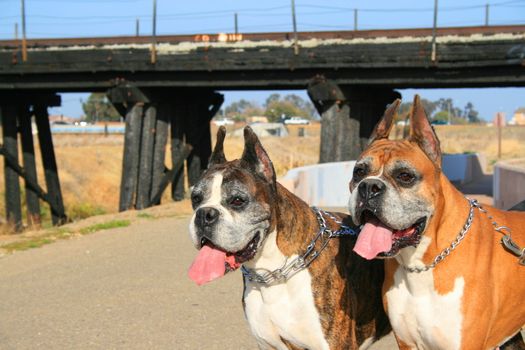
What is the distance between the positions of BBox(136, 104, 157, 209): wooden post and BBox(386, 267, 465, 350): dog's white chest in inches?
578

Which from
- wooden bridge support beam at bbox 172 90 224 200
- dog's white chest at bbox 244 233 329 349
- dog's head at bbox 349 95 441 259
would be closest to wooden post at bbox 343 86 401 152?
wooden bridge support beam at bbox 172 90 224 200

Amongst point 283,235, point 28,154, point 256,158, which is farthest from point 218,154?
point 28,154

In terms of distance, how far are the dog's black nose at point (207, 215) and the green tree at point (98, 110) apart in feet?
421

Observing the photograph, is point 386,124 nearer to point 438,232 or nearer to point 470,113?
point 438,232

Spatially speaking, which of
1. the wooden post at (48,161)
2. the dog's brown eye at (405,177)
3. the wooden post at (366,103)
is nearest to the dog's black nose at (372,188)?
the dog's brown eye at (405,177)

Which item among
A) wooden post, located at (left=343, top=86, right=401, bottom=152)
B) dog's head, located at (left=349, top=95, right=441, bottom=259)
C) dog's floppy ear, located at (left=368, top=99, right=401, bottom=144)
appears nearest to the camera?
dog's head, located at (left=349, top=95, right=441, bottom=259)

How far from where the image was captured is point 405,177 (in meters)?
4.45

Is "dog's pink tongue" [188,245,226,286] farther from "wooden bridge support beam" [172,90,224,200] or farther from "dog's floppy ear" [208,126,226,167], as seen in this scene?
"wooden bridge support beam" [172,90,224,200]

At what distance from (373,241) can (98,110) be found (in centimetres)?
13574

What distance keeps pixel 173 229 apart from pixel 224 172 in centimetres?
1030

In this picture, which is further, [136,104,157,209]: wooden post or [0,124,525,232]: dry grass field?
[0,124,525,232]: dry grass field

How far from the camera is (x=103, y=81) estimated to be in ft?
63.0

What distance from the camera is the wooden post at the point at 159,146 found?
19484 mm

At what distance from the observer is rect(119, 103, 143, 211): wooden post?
18.7 metres
